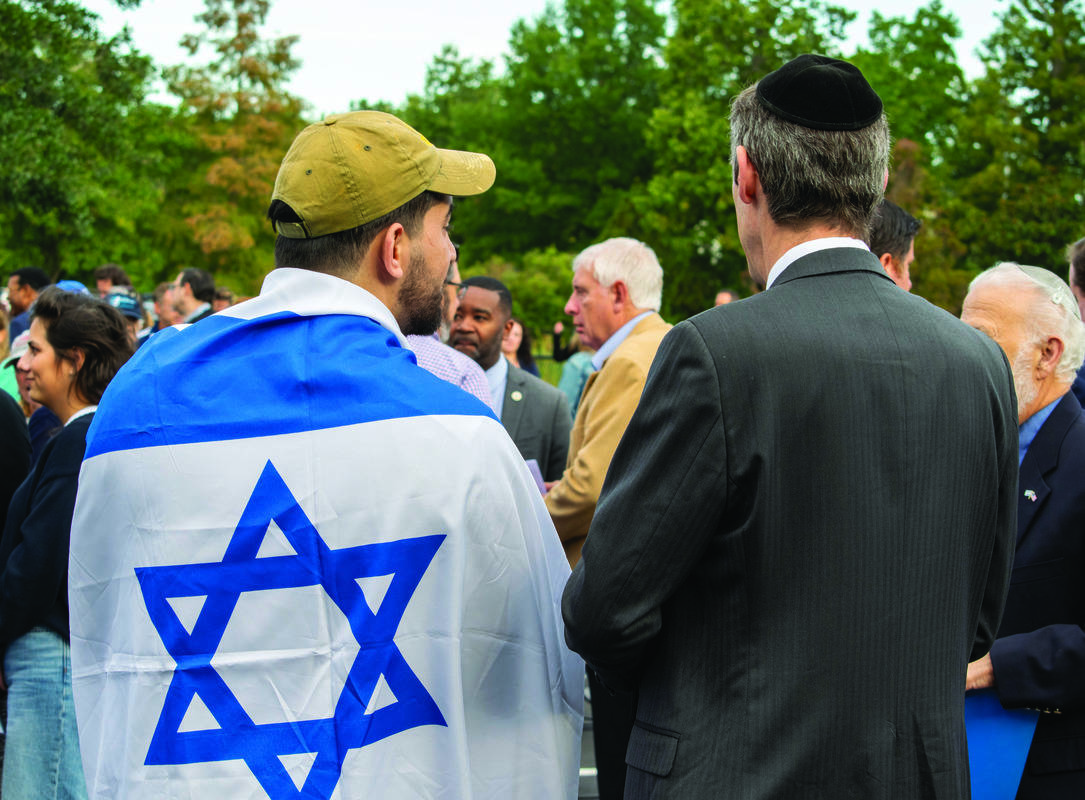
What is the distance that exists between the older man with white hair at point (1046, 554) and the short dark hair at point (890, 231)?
1.85 feet

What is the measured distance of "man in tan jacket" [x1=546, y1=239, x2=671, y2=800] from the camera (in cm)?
407

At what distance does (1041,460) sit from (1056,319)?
428mm

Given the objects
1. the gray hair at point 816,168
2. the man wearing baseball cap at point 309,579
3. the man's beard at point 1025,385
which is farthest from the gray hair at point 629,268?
the gray hair at point 816,168

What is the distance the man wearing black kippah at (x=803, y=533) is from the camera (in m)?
1.73

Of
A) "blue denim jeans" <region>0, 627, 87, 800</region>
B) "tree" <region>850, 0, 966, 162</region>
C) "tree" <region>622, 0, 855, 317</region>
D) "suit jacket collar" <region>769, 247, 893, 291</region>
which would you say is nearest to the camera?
"suit jacket collar" <region>769, 247, 893, 291</region>

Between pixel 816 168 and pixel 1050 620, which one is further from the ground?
pixel 816 168

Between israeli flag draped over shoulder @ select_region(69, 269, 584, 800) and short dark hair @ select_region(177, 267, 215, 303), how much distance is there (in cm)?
662

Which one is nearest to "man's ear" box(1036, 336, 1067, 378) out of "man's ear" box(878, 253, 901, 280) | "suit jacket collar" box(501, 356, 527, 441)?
"man's ear" box(878, 253, 901, 280)

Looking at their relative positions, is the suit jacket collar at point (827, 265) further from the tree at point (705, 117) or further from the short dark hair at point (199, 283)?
the tree at point (705, 117)

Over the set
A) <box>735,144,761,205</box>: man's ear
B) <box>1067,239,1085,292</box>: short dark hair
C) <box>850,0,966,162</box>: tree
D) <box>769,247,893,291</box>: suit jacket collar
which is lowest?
<box>1067,239,1085,292</box>: short dark hair

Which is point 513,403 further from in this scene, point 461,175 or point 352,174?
point 352,174

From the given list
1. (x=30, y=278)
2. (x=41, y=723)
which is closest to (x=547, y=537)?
(x=41, y=723)

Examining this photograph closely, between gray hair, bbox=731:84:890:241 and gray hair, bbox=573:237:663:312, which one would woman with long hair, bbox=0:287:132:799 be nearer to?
gray hair, bbox=573:237:663:312

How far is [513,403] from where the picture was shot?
18.9ft
